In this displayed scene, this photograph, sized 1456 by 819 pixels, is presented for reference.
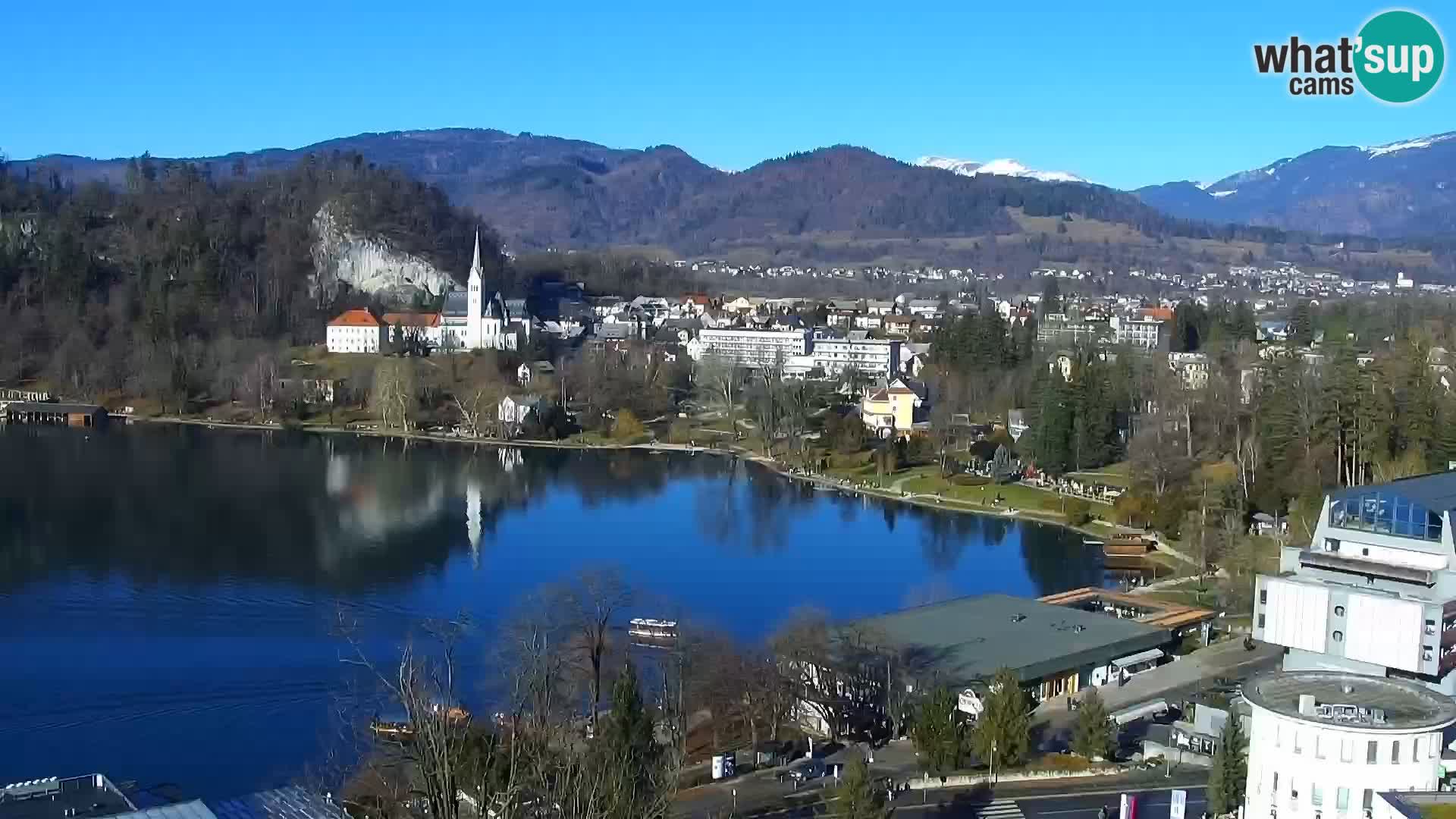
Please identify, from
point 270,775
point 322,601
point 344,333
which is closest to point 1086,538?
point 322,601

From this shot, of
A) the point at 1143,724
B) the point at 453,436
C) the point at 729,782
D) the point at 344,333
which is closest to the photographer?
the point at 729,782

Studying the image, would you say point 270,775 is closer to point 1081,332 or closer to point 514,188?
point 1081,332

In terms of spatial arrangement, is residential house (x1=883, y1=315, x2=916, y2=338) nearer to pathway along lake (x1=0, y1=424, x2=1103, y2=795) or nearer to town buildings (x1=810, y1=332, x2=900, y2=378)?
town buildings (x1=810, y1=332, x2=900, y2=378)

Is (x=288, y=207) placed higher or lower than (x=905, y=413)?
higher

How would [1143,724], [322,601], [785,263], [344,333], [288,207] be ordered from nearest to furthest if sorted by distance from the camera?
[1143,724], [322,601], [344,333], [288,207], [785,263]

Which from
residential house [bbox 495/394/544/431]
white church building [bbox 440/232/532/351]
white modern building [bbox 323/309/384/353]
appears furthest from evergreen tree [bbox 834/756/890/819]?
white modern building [bbox 323/309/384/353]
